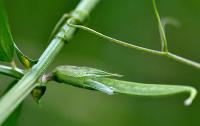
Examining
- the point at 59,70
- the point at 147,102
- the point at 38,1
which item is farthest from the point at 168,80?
the point at 59,70

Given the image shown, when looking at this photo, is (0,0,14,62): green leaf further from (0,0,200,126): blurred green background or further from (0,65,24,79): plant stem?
(0,0,200,126): blurred green background

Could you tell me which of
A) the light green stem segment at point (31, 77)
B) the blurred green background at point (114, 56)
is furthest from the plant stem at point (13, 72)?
the blurred green background at point (114, 56)

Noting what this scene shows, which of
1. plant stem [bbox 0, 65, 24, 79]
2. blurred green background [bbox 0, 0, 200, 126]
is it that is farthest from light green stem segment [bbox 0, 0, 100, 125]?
blurred green background [bbox 0, 0, 200, 126]

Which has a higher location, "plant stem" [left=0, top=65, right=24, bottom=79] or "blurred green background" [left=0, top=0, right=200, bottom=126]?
"blurred green background" [left=0, top=0, right=200, bottom=126]

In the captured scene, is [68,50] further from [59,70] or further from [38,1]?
[59,70]

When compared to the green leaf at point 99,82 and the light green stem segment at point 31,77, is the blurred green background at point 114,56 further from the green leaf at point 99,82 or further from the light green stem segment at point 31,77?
the green leaf at point 99,82

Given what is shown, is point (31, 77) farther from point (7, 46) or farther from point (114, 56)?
point (114, 56)

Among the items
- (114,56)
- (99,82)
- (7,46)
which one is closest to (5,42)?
(7,46)
